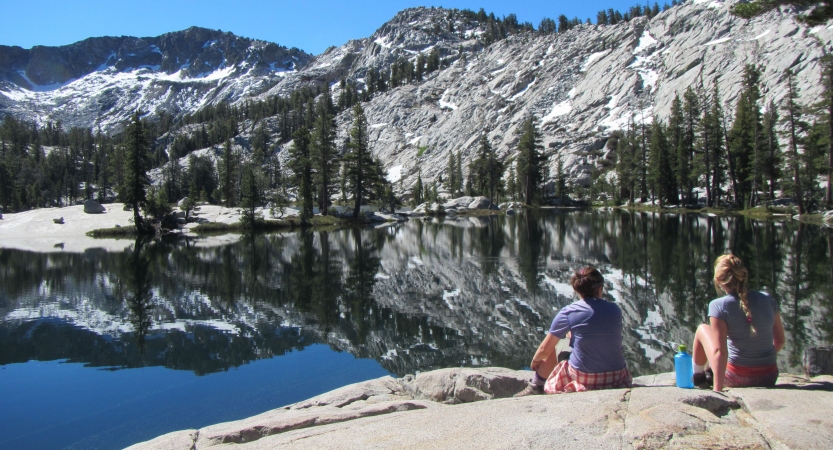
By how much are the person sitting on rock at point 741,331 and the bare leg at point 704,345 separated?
0.01m

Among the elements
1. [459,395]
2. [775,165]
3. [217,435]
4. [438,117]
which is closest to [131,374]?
[217,435]

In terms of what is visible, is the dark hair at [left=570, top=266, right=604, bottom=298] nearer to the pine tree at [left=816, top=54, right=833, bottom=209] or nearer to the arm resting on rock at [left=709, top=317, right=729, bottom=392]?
the arm resting on rock at [left=709, top=317, right=729, bottom=392]

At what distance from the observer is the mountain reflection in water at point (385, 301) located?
951 centimetres

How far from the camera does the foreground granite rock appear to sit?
3561 mm

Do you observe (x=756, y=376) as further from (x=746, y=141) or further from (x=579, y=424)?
(x=746, y=141)

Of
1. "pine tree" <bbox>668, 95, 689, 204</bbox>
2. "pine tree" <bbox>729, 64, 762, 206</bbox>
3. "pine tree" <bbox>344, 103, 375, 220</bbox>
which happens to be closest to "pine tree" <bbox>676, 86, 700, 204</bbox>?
"pine tree" <bbox>668, 95, 689, 204</bbox>

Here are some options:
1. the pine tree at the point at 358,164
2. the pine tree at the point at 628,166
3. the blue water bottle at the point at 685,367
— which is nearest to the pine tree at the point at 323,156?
the pine tree at the point at 358,164

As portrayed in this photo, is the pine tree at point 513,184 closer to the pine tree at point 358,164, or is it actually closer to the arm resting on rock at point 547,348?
the pine tree at point 358,164

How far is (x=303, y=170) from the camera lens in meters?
48.8

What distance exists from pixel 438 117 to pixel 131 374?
5379 inches

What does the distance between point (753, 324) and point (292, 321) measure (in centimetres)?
963

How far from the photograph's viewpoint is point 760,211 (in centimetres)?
4216

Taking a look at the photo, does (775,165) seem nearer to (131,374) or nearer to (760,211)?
(760,211)

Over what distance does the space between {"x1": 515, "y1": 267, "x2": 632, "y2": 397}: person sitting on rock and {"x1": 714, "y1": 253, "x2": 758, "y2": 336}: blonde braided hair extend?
1.06 metres
